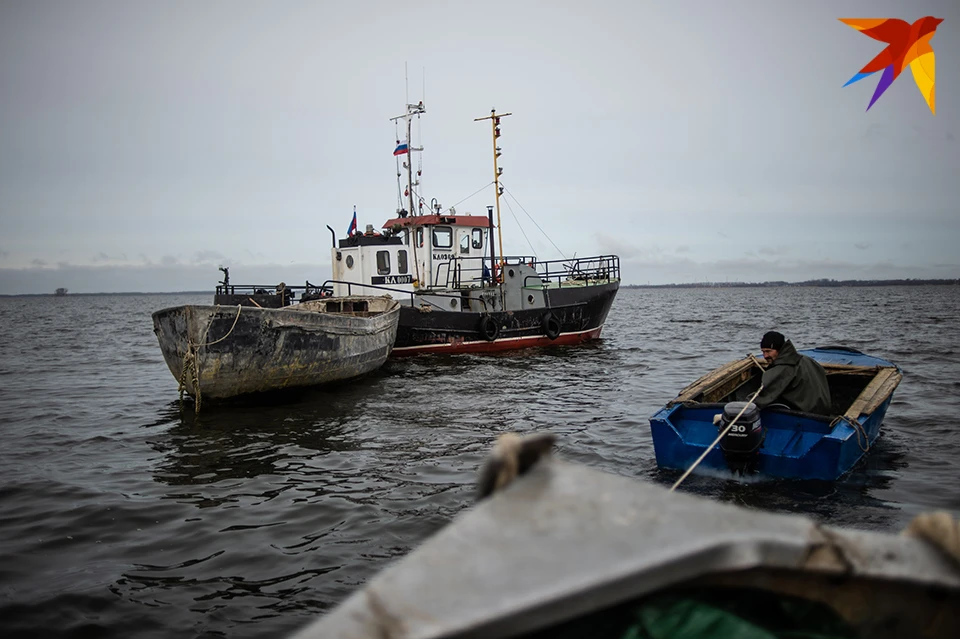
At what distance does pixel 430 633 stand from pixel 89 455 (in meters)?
8.36

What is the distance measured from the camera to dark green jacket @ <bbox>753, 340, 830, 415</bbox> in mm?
6422

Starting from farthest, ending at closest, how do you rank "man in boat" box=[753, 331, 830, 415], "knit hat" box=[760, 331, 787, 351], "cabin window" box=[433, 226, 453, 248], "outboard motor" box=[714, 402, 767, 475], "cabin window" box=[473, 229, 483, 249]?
"cabin window" box=[473, 229, 483, 249] < "cabin window" box=[433, 226, 453, 248] < "knit hat" box=[760, 331, 787, 351] < "man in boat" box=[753, 331, 830, 415] < "outboard motor" box=[714, 402, 767, 475]

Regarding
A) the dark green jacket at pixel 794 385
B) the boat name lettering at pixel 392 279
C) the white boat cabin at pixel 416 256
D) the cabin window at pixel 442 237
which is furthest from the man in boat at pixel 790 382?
the cabin window at pixel 442 237

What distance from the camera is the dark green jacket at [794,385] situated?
21.1ft

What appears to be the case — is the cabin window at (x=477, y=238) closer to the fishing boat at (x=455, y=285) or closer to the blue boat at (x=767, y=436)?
the fishing boat at (x=455, y=285)

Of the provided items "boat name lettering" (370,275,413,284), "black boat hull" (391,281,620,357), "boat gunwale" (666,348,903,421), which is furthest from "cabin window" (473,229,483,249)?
"boat gunwale" (666,348,903,421)

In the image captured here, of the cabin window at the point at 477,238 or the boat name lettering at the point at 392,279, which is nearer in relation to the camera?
the boat name lettering at the point at 392,279

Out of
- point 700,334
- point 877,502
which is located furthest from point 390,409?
point 700,334

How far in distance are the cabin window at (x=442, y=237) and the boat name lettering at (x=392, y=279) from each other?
1610 mm

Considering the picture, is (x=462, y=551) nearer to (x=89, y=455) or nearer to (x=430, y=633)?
(x=430, y=633)

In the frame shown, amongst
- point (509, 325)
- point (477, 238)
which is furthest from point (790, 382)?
point (477, 238)

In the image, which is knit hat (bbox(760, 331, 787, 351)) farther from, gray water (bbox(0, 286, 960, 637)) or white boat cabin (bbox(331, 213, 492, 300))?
white boat cabin (bbox(331, 213, 492, 300))

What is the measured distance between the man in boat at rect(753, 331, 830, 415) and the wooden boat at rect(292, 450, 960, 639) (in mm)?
4838

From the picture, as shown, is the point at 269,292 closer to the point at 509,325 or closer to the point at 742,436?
the point at 509,325
